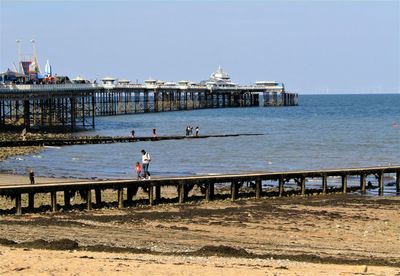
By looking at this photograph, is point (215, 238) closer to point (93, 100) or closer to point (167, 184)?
point (167, 184)

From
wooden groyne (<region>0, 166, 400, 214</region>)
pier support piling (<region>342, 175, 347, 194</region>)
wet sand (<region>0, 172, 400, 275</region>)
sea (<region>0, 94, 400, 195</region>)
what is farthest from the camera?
sea (<region>0, 94, 400, 195</region>)

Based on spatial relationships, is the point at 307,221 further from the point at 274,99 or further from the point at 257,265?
the point at 274,99

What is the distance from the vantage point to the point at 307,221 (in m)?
25.7

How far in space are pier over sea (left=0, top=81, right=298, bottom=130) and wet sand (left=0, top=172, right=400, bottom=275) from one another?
1939 inches

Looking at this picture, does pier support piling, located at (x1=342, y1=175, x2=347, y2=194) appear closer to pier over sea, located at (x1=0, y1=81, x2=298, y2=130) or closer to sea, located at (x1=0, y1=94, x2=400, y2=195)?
sea, located at (x1=0, y1=94, x2=400, y2=195)

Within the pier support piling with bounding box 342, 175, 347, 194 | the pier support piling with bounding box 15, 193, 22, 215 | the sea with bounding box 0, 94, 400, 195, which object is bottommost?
the sea with bounding box 0, 94, 400, 195

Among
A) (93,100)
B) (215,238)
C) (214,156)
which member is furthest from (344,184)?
(93,100)

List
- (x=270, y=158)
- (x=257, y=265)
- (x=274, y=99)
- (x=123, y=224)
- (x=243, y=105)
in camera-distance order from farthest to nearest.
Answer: (x=274, y=99) < (x=243, y=105) < (x=270, y=158) < (x=123, y=224) < (x=257, y=265)

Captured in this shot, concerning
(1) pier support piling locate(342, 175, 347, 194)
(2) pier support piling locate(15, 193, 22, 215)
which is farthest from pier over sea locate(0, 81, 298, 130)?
(2) pier support piling locate(15, 193, 22, 215)

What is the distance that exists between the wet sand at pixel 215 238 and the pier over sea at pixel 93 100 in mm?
49243

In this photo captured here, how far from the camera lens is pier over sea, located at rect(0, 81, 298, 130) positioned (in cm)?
8096

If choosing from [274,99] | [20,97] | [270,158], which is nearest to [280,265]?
[270,158]

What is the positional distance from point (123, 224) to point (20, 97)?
2109 inches

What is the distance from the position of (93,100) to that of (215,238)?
3017 inches
